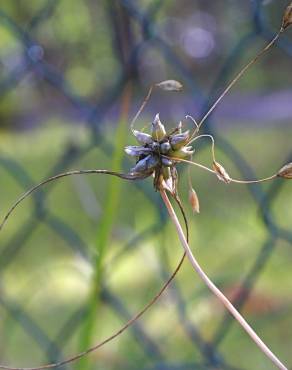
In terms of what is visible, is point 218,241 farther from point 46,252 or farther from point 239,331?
point 239,331

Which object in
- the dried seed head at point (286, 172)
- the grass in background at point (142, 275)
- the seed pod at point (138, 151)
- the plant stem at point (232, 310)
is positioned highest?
the seed pod at point (138, 151)

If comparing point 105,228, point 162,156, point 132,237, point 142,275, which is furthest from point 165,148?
point 142,275

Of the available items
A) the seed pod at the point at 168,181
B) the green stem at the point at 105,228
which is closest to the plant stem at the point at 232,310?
the seed pod at the point at 168,181

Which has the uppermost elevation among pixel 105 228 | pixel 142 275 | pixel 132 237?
pixel 105 228

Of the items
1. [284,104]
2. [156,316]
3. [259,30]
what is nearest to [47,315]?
[156,316]

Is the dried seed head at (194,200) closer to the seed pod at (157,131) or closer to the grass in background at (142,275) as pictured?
the seed pod at (157,131)

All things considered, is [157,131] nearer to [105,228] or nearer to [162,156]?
[162,156]
